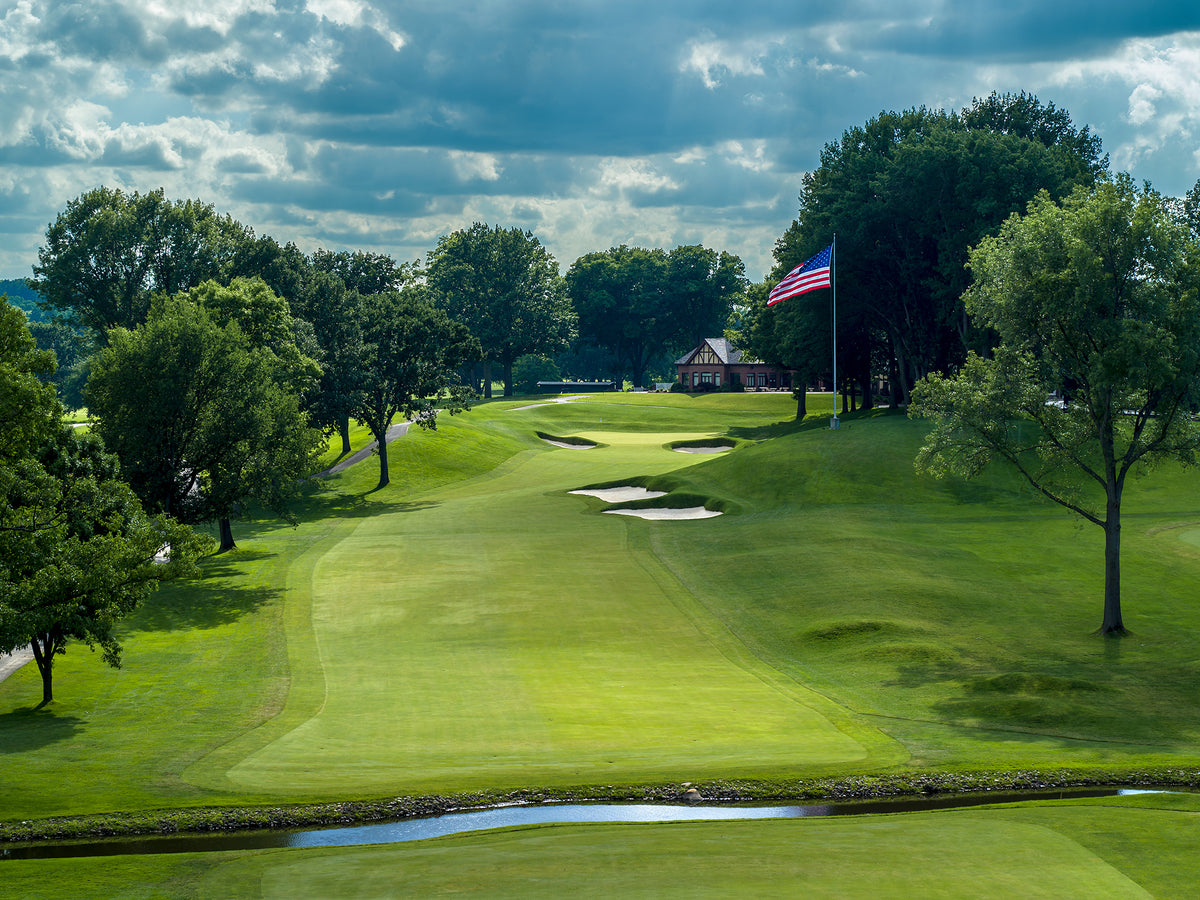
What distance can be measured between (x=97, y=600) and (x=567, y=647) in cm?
1441

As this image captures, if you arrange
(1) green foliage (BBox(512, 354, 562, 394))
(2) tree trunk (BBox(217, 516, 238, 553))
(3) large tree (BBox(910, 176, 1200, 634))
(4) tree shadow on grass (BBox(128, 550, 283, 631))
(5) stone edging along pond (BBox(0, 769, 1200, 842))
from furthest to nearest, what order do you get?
(1) green foliage (BBox(512, 354, 562, 394)) < (2) tree trunk (BBox(217, 516, 238, 553)) < (4) tree shadow on grass (BBox(128, 550, 283, 631)) < (3) large tree (BBox(910, 176, 1200, 634)) < (5) stone edging along pond (BBox(0, 769, 1200, 842))

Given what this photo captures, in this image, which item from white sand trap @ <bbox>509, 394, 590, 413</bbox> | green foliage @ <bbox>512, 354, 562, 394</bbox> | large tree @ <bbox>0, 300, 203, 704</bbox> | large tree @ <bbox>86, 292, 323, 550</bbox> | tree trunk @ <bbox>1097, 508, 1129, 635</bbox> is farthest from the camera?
green foliage @ <bbox>512, 354, 562, 394</bbox>

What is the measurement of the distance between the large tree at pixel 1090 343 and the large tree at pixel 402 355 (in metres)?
44.9

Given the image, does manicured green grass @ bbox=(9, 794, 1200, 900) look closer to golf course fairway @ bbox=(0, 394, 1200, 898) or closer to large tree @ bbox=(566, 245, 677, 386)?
golf course fairway @ bbox=(0, 394, 1200, 898)

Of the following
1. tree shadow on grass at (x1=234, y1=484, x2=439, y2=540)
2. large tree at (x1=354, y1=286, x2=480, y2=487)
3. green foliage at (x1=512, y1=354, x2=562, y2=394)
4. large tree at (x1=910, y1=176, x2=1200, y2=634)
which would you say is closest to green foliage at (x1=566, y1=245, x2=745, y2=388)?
green foliage at (x1=512, y1=354, x2=562, y2=394)

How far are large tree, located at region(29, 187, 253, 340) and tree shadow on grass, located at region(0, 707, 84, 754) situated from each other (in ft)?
205

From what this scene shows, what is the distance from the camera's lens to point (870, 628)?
35.0 meters

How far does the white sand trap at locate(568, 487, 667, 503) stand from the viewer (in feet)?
205

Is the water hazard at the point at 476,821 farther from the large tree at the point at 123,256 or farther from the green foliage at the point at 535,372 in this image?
the green foliage at the point at 535,372

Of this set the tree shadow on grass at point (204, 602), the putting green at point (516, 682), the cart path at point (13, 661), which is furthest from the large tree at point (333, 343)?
the cart path at point (13, 661)

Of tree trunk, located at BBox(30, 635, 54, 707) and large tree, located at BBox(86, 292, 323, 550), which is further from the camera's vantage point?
large tree, located at BBox(86, 292, 323, 550)

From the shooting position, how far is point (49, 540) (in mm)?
24469

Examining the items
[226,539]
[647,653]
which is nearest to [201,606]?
[226,539]

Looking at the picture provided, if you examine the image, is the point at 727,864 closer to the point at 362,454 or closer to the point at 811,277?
the point at 811,277
